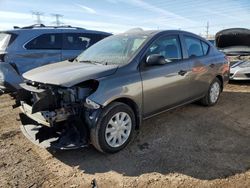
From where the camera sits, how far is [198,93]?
5617 mm

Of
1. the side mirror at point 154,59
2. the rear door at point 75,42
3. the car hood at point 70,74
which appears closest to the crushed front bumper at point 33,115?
the car hood at point 70,74

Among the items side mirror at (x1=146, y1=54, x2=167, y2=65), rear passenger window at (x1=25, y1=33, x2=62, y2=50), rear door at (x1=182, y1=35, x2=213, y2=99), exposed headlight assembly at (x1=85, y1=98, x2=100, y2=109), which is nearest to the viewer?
exposed headlight assembly at (x1=85, y1=98, x2=100, y2=109)

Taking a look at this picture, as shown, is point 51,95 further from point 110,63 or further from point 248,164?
point 248,164

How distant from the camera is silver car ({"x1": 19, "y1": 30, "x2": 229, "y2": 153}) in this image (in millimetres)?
3656

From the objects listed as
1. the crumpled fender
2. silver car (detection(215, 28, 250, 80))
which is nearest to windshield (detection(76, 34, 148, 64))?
the crumpled fender

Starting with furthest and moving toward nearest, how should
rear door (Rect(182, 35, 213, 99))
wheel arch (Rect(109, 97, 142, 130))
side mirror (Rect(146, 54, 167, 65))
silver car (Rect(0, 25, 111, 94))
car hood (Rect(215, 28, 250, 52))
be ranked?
1. car hood (Rect(215, 28, 250, 52))
2. silver car (Rect(0, 25, 111, 94))
3. rear door (Rect(182, 35, 213, 99))
4. side mirror (Rect(146, 54, 167, 65))
5. wheel arch (Rect(109, 97, 142, 130))

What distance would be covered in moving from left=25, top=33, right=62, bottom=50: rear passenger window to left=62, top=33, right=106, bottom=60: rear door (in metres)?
0.17

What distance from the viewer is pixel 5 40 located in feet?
21.5

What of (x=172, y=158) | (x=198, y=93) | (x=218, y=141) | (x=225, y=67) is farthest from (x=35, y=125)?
(x=225, y=67)

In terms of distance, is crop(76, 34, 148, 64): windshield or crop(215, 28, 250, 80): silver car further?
crop(215, 28, 250, 80): silver car

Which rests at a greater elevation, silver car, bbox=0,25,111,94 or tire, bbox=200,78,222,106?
Result: silver car, bbox=0,25,111,94

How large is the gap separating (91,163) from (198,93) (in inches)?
111

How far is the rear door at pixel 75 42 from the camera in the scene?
732cm

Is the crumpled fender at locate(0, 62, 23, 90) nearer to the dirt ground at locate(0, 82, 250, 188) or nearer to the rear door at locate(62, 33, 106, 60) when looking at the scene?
the dirt ground at locate(0, 82, 250, 188)
